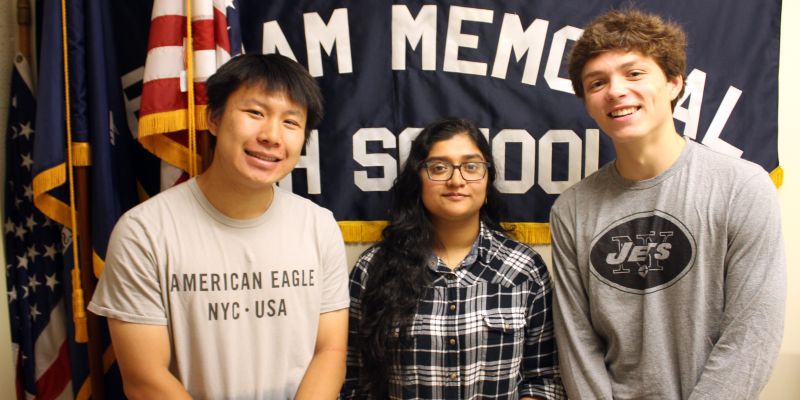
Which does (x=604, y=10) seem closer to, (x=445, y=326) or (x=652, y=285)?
(x=652, y=285)

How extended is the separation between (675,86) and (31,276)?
2.23 m

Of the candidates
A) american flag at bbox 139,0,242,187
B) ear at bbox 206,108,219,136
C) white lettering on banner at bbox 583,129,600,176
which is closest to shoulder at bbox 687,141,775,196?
white lettering on banner at bbox 583,129,600,176

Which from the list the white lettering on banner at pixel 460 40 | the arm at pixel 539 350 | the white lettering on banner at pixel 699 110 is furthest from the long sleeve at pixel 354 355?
the white lettering on banner at pixel 699 110

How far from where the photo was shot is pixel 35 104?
1.92 m

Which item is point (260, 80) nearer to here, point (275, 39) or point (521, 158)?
point (275, 39)

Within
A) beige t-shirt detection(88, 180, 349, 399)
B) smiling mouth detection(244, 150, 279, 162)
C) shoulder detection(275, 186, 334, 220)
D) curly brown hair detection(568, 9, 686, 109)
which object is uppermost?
curly brown hair detection(568, 9, 686, 109)

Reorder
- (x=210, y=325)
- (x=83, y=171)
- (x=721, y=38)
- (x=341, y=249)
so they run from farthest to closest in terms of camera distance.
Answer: (x=721, y=38) < (x=83, y=171) < (x=341, y=249) < (x=210, y=325)

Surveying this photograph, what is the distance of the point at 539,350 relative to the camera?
1640 mm

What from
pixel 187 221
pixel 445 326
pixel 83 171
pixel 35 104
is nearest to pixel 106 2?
pixel 35 104

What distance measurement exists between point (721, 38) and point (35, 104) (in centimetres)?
250

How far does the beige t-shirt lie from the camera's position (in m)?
1.30

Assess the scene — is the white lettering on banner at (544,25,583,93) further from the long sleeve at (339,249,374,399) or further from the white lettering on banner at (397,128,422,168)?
the long sleeve at (339,249,374,399)

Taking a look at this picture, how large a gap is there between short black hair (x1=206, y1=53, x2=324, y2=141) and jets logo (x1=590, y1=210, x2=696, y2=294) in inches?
35.4

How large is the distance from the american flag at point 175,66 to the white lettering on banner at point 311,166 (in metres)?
0.36
